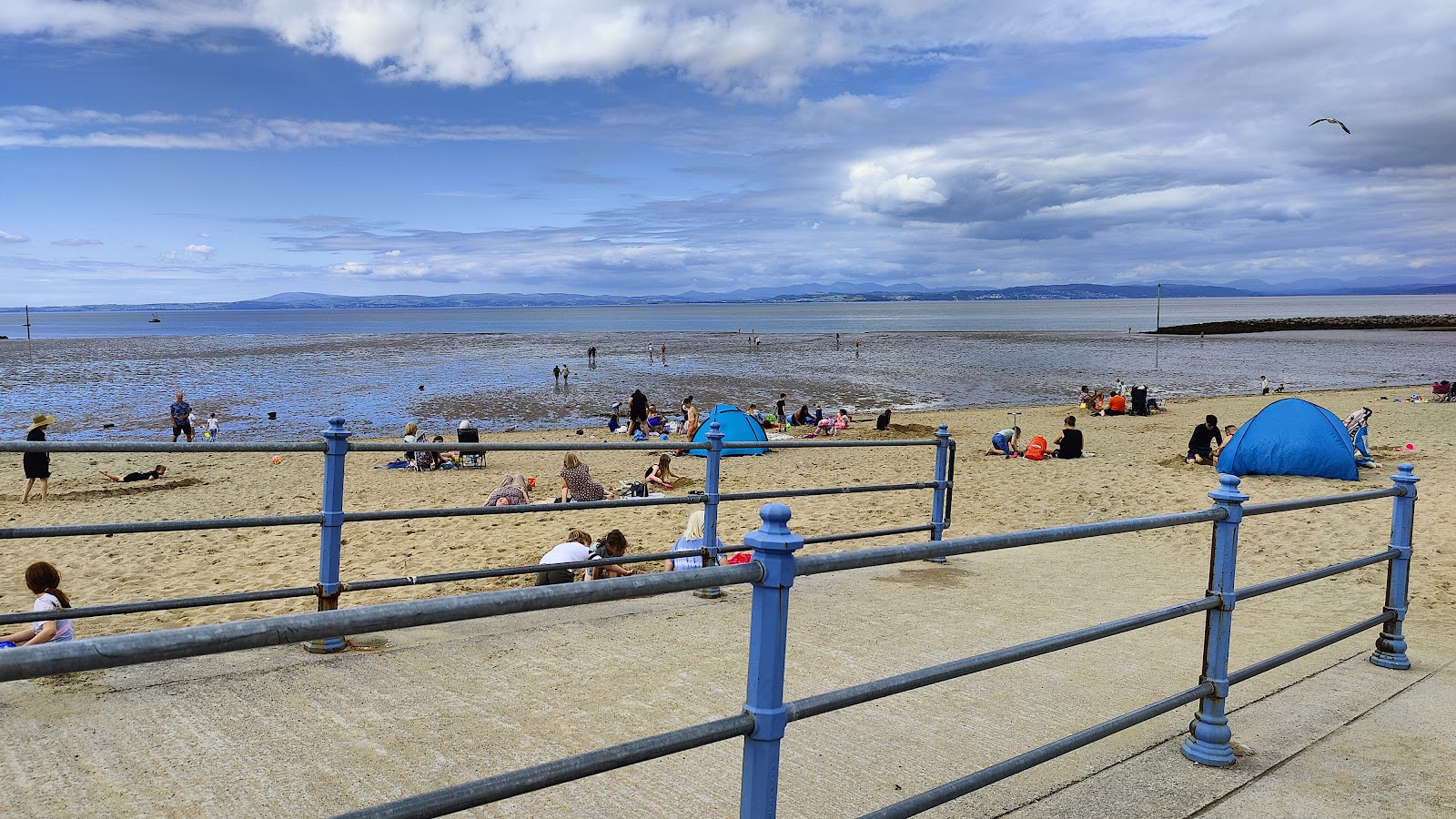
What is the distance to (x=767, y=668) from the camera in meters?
2.15

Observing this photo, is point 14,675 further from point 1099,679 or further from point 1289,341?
point 1289,341

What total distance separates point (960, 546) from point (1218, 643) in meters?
1.87

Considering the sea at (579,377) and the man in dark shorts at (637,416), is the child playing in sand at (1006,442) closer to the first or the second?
the man in dark shorts at (637,416)

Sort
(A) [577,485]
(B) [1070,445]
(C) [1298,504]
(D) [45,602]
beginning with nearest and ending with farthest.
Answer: (C) [1298,504]
(D) [45,602]
(A) [577,485]
(B) [1070,445]

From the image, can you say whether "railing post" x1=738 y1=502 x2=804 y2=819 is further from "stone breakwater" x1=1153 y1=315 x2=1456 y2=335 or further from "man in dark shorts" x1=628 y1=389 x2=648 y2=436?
"stone breakwater" x1=1153 y1=315 x2=1456 y2=335

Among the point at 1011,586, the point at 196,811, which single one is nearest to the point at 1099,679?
the point at 1011,586

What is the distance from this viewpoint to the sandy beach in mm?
9133

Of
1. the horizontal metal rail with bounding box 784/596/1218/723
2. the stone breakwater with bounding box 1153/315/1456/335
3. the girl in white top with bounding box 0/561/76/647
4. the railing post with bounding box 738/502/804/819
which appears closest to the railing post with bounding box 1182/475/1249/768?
the horizontal metal rail with bounding box 784/596/1218/723

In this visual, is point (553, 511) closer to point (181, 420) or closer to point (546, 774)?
point (546, 774)

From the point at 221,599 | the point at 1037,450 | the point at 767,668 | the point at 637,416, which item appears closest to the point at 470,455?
the point at 637,416

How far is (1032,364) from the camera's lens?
176ft

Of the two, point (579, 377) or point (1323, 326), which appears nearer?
point (579, 377)

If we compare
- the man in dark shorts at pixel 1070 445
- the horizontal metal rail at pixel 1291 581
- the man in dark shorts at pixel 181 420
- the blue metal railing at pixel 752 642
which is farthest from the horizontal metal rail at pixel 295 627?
the man in dark shorts at pixel 181 420

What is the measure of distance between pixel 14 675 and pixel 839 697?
5.42 feet
